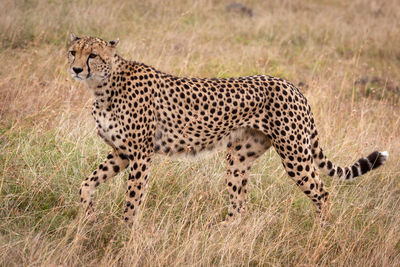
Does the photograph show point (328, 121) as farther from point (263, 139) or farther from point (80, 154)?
point (80, 154)

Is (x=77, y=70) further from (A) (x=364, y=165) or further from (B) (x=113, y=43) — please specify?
(A) (x=364, y=165)

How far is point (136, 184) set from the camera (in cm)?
327

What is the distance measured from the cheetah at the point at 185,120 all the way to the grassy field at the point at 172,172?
202 millimetres

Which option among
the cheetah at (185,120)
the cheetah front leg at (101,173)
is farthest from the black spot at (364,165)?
the cheetah front leg at (101,173)

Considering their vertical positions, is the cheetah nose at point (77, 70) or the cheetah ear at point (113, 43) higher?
the cheetah ear at point (113, 43)

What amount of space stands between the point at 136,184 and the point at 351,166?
146 cm

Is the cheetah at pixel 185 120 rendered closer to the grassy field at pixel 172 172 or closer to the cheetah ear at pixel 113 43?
the cheetah ear at pixel 113 43

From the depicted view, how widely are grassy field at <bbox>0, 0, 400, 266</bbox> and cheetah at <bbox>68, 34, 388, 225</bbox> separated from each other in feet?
0.66

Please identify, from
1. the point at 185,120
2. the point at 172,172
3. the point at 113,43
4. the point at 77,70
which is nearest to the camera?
the point at 77,70

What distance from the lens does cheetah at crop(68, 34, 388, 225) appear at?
126 inches

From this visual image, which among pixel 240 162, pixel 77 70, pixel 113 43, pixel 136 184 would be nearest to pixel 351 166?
pixel 240 162

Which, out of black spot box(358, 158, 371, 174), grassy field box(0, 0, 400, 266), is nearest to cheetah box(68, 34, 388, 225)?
black spot box(358, 158, 371, 174)

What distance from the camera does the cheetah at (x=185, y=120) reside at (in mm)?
3207

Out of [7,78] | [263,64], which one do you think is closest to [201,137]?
[7,78]
